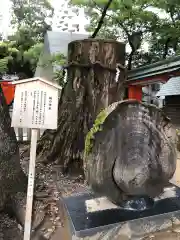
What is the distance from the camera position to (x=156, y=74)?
25.8 feet

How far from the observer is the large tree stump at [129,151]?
1908mm

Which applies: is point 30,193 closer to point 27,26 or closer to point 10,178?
point 10,178

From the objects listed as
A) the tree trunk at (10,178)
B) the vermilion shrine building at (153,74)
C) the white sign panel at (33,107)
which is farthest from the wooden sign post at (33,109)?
the vermilion shrine building at (153,74)

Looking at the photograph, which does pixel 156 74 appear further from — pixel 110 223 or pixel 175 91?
pixel 110 223

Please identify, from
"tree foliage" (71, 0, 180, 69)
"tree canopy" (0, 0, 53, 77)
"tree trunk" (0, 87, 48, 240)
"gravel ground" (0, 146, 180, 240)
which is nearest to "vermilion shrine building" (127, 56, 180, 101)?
"tree foliage" (71, 0, 180, 69)

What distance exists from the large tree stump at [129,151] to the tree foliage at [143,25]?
6379mm

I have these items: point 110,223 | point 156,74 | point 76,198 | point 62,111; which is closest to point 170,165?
point 110,223

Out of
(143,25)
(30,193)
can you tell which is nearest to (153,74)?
(143,25)

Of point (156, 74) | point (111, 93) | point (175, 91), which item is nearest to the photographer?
point (111, 93)

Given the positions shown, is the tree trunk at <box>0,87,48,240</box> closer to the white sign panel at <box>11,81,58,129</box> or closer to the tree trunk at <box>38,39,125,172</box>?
the white sign panel at <box>11,81,58,129</box>

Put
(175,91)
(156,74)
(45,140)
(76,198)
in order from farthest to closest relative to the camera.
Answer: (175,91) < (156,74) < (45,140) < (76,198)

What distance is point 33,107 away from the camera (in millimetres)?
2371

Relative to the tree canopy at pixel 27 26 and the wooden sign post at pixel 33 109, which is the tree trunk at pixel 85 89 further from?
the tree canopy at pixel 27 26

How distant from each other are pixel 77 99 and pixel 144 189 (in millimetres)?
2416
